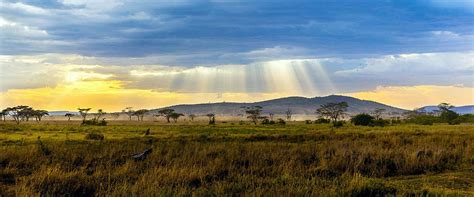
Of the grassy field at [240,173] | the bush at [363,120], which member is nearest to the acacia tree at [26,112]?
the bush at [363,120]

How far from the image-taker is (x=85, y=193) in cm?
1088

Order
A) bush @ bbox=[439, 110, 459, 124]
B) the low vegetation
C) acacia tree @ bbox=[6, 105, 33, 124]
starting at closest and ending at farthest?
the low vegetation → bush @ bbox=[439, 110, 459, 124] → acacia tree @ bbox=[6, 105, 33, 124]

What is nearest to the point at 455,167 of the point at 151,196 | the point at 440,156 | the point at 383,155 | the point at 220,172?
the point at 440,156

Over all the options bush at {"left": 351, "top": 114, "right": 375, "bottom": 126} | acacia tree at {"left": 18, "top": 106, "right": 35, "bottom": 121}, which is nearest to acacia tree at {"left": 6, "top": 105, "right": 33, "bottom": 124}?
acacia tree at {"left": 18, "top": 106, "right": 35, "bottom": 121}

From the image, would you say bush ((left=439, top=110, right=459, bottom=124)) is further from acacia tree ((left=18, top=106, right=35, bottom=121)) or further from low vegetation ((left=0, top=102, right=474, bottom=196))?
acacia tree ((left=18, top=106, right=35, bottom=121))

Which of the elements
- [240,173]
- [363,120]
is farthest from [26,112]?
[240,173]

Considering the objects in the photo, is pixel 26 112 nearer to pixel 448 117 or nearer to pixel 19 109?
pixel 19 109

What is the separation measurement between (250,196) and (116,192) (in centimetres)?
280

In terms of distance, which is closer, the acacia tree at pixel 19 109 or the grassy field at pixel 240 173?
the grassy field at pixel 240 173

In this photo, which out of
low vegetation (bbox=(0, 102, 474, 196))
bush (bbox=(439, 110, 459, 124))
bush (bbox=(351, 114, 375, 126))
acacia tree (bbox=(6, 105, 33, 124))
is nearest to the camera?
low vegetation (bbox=(0, 102, 474, 196))

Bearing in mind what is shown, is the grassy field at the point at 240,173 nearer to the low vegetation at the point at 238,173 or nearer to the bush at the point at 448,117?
the low vegetation at the point at 238,173

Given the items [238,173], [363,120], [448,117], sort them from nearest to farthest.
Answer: [238,173] → [363,120] → [448,117]

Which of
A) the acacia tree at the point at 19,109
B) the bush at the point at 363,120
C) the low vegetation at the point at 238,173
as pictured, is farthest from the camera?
the acacia tree at the point at 19,109

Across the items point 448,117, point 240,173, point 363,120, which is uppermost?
point 448,117
